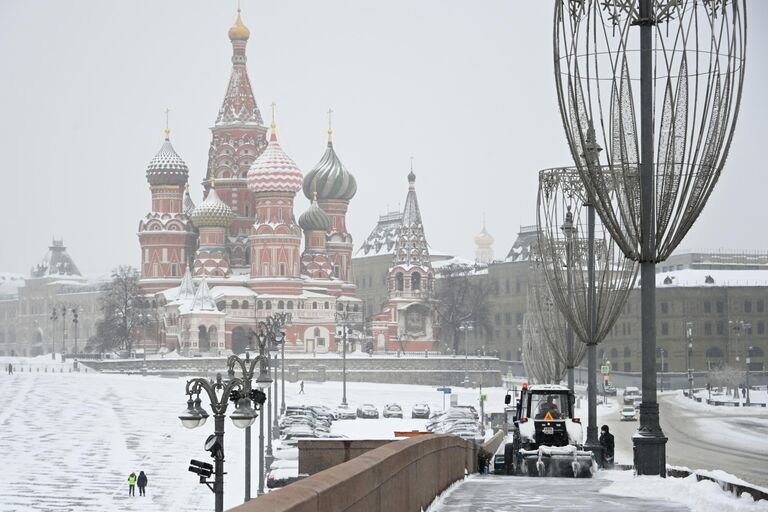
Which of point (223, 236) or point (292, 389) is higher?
point (223, 236)

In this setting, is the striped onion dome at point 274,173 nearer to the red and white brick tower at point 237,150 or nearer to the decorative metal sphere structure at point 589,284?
the red and white brick tower at point 237,150

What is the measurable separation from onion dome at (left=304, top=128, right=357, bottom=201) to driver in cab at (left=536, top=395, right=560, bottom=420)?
110 m

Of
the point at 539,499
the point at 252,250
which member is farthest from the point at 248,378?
the point at 252,250

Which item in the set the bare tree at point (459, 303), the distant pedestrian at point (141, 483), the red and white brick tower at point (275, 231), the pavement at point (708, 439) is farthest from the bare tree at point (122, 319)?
the distant pedestrian at point (141, 483)

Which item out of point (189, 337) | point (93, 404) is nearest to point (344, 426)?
point (93, 404)

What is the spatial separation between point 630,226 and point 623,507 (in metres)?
4.81

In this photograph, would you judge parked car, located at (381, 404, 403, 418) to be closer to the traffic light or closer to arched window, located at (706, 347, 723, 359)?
arched window, located at (706, 347, 723, 359)

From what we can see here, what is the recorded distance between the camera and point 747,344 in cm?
12594

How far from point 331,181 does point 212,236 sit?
16919 millimetres

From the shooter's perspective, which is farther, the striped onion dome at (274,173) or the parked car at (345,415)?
the striped onion dome at (274,173)

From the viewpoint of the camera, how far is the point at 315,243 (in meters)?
131

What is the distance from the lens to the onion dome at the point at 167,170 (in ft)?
421

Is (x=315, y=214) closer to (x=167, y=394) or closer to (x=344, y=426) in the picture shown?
(x=167, y=394)

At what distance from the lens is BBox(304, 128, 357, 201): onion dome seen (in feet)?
450
